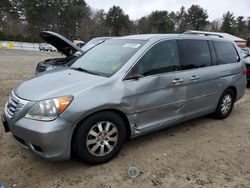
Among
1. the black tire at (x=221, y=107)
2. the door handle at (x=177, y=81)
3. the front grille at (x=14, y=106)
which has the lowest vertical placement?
the black tire at (x=221, y=107)

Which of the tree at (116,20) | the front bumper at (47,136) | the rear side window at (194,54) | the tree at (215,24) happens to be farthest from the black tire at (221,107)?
the tree at (215,24)

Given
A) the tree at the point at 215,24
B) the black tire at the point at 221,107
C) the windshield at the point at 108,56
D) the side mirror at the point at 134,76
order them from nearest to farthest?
the side mirror at the point at 134,76 < the windshield at the point at 108,56 < the black tire at the point at 221,107 < the tree at the point at 215,24

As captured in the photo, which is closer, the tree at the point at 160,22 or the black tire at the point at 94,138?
the black tire at the point at 94,138

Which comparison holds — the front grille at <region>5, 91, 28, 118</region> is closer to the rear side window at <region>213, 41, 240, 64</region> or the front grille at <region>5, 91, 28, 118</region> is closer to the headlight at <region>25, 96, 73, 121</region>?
the headlight at <region>25, 96, 73, 121</region>

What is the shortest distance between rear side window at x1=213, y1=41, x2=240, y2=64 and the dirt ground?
4.76 feet

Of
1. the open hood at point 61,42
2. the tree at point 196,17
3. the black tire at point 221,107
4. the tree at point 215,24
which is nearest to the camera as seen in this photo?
the black tire at point 221,107

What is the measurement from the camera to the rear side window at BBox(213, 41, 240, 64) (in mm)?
4711

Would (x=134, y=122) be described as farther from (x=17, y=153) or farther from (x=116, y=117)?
(x=17, y=153)

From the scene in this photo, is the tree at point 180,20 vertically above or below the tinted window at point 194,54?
above

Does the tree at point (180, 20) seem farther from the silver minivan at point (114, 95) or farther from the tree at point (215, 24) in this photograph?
the silver minivan at point (114, 95)

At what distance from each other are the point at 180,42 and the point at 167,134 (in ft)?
5.05

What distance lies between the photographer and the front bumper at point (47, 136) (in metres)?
2.70

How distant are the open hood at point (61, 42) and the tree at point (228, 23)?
66781mm

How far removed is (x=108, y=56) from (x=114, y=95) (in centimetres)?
92
